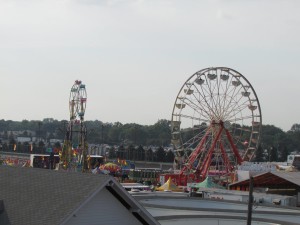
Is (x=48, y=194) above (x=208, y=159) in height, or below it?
below

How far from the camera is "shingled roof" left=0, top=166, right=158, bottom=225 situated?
42.4ft

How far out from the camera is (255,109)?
176ft

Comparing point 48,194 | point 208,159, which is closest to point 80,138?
point 208,159

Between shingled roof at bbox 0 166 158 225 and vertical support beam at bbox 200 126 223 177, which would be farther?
vertical support beam at bbox 200 126 223 177

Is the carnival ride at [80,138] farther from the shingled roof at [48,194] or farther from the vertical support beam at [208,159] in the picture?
the shingled roof at [48,194]

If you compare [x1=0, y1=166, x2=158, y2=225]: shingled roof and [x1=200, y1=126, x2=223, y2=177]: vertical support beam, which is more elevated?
[x1=200, y1=126, x2=223, y2=177]: vertical support beam

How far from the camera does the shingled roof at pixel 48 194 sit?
1291cm

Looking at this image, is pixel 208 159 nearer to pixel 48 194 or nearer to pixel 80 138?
pixel 80 138

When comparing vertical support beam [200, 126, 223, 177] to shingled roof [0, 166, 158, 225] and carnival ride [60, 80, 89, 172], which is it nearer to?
carnival ride [60, 80, 89, 172]

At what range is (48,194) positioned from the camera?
13.7 m

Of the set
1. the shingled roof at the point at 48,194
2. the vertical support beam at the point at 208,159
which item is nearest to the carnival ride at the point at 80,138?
the vertical support beam at the point at 208,159

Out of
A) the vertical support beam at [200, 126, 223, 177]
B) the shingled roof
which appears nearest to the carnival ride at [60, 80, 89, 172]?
the vertical support beam at [200, 126, 223, 177]

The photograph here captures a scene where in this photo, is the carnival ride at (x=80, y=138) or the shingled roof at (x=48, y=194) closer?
the shingled roof at (x=48, y=194)

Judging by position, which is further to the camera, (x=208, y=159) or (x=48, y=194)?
(x=208, y=159)
